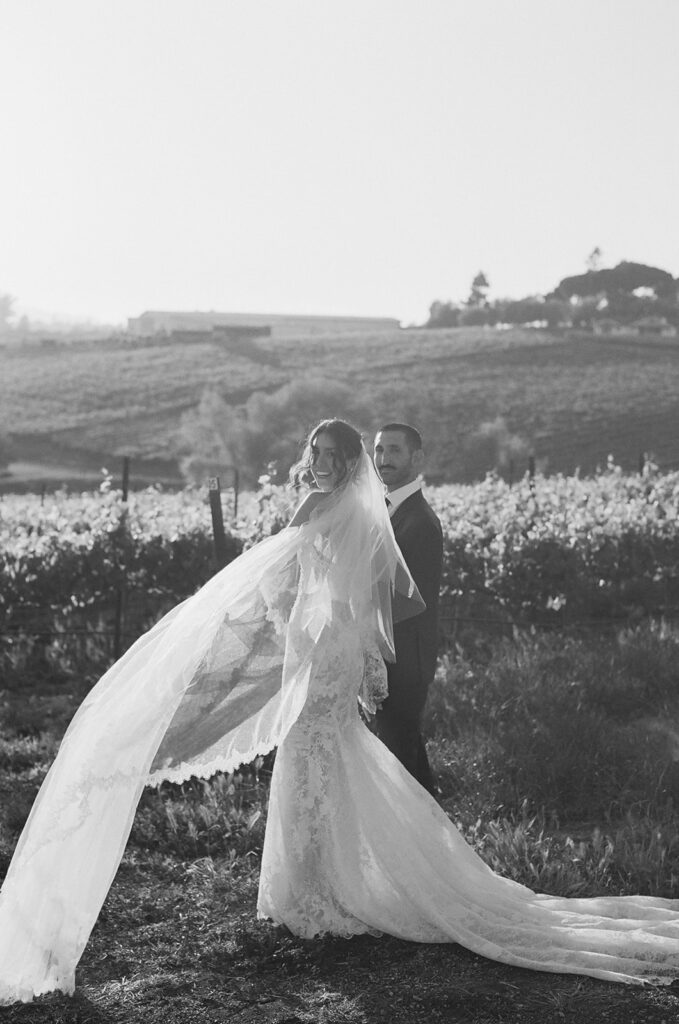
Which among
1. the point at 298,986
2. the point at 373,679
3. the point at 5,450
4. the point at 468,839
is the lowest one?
the point at 5,450

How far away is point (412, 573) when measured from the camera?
5602 mm

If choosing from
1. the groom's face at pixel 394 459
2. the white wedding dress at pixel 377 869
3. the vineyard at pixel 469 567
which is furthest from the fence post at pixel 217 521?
the white wedding dress at pixel 377 869

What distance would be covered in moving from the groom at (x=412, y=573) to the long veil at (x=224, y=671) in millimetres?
530

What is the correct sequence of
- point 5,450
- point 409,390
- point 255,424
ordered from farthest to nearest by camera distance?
point 409,390
point 255,424
point 5,450

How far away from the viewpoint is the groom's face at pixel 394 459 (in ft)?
18.5

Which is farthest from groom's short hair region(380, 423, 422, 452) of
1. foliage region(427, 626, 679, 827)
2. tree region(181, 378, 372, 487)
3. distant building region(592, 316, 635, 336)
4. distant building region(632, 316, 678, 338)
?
distant building region(632, 316, 678, 338)

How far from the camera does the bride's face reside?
15.9ft

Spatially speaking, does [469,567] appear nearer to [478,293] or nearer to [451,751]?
[451,751]

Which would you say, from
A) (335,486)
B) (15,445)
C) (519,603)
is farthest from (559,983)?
(15,445)

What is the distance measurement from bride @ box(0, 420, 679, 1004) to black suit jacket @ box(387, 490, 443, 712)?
20.5 inches

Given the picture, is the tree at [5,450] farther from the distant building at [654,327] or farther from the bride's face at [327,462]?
the bride's face at [327,462]

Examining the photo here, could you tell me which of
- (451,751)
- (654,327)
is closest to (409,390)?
(654,327)

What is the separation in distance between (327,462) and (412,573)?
0.96 m

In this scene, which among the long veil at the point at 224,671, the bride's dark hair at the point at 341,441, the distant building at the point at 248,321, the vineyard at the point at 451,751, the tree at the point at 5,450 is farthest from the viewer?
the distant building at the point at 248,321
